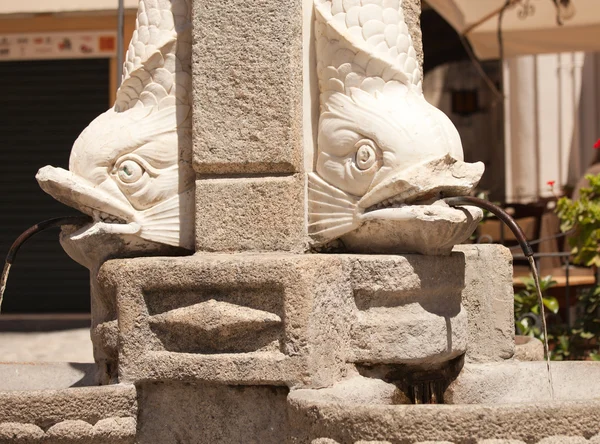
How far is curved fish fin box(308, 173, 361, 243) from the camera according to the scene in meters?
3.10

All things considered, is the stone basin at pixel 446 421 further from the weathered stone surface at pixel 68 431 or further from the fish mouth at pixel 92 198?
the fish mouth at pixel 92 198

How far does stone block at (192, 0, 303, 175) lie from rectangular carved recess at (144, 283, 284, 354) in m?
0.44

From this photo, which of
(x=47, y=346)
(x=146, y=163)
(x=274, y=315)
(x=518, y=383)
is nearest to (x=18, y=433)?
(x=274, y=315)

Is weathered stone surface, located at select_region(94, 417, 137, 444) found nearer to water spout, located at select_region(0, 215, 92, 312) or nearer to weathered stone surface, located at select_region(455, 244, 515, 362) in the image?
water spout, located at select_region(0, 215, 92, 312)

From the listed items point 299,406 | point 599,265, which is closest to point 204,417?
point 299,406

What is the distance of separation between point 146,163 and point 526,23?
19.6 ft

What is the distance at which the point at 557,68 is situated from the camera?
14102 millimetres

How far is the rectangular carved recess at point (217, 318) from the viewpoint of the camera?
2799 millimetres

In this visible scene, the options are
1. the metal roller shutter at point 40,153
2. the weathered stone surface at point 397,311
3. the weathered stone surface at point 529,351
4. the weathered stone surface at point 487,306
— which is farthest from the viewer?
the metal roller shutter at point 40,153

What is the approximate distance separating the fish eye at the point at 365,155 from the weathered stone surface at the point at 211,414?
73 centimetres

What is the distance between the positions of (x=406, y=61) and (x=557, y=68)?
37.7ft

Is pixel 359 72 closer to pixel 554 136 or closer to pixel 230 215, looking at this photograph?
pixel 230 215

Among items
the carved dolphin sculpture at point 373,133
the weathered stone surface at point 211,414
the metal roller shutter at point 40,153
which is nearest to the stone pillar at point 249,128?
the carved dolphin sculpture at point 373,133

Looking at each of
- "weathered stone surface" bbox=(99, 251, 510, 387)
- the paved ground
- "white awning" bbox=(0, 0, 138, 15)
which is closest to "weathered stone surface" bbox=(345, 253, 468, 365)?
"weathered stone surface" bbox=(99, 251, 510, 387)
